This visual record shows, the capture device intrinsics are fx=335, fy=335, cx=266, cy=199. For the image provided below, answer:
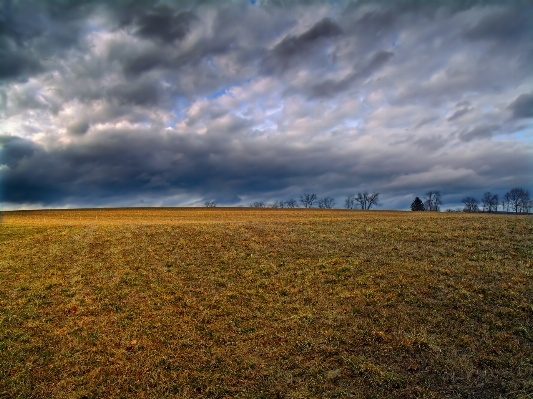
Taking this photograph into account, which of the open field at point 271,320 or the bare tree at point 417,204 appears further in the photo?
the bare tree at point 417,204

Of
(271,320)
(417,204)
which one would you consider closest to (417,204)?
(417,204)

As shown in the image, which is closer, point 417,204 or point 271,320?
point 271,320

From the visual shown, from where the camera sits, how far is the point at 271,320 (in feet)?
44.7

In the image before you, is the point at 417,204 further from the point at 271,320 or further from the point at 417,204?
the point at 271,320

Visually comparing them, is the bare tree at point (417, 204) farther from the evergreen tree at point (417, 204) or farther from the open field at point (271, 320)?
A: the open field at point (271, 320)

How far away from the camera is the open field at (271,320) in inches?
388

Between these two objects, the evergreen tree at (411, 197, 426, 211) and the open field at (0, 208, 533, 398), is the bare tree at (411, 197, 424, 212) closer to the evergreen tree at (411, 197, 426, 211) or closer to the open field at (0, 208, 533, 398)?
the evergreen tree at (411, 197, 426, 211)

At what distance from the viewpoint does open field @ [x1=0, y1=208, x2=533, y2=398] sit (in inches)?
388

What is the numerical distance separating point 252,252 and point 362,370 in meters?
13.6

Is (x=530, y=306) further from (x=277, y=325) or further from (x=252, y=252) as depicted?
(x=252, y=252)

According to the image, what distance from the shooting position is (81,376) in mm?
10562

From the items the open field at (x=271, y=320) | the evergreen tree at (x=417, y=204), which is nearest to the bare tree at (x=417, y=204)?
the evergreen tree at (x=417, y=204)

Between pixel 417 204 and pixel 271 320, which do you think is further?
pixel 417 204

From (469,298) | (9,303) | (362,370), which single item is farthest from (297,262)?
(9,303)
